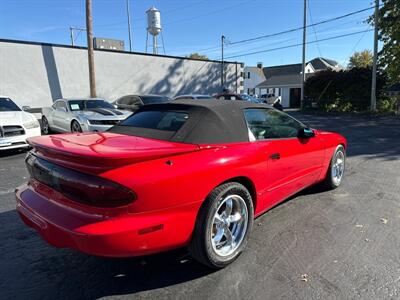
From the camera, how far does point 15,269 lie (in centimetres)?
303

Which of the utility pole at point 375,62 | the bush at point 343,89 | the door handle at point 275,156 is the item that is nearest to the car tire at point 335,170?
the door handle at point 275,156

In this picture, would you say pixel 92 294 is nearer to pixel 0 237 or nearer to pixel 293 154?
pixel 0 237

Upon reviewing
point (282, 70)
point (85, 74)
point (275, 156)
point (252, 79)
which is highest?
point (282, 70)

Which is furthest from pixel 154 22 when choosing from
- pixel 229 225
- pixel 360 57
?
pixel 360 57

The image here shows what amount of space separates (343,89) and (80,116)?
2034 cm

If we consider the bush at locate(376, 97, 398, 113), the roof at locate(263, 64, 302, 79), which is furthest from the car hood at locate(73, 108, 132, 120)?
the roof at locate(263, 64, 302, 79)

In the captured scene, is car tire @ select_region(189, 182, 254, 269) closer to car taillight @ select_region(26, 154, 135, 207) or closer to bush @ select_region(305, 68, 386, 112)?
car taillight @ select_region(26, 154, 135, 207)

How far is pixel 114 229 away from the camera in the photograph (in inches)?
94.7

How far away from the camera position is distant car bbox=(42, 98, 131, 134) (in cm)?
953

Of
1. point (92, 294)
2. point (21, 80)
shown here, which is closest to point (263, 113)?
point (92, 294)

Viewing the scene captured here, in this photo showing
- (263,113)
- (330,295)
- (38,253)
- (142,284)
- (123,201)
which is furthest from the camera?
(263,113)

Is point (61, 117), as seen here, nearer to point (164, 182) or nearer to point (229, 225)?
point (229, 225)

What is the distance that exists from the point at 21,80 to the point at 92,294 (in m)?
16.3

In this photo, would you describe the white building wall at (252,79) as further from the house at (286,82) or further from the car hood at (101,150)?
the car hood at (101,150)
